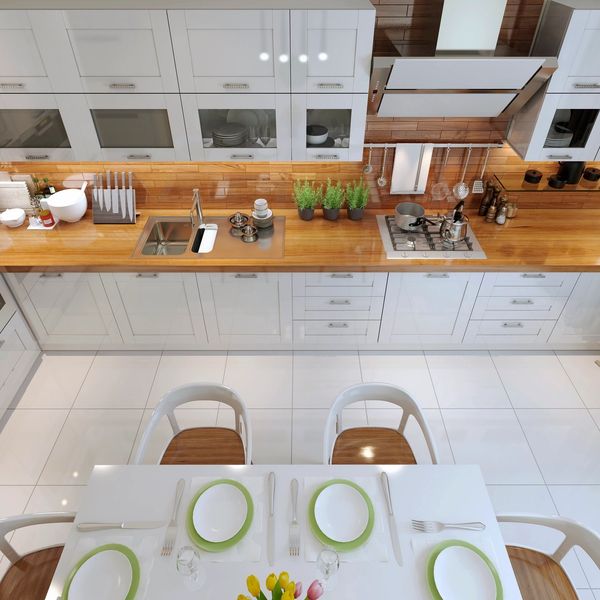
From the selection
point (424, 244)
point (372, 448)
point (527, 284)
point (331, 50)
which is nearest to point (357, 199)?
point (424, 244)

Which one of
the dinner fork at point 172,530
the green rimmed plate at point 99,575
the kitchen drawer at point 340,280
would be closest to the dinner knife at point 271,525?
the dinner fork at point 172,530

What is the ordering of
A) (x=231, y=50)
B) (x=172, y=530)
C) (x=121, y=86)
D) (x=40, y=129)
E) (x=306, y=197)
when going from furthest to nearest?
(x=306, y=197), (x=40, y=129), (x=121, y=86), (x=231, y=50), (x=172, y=530)

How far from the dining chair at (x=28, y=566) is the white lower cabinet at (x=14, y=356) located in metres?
1.48

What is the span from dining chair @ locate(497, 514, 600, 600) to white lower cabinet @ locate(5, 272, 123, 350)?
2714 mm

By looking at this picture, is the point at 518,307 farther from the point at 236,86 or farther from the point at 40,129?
the point at 40,129

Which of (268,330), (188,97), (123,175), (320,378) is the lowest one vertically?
(320,378)

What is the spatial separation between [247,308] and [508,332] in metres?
1.89

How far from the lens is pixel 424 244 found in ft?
10.6

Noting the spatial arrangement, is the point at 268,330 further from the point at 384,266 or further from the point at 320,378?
the point at 384,266

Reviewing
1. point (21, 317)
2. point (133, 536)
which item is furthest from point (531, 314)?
point (21, 317)

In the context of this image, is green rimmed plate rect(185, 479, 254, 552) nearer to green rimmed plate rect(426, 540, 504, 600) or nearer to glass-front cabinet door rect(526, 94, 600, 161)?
green rimmed plate rect(426, 540, 504, 600)

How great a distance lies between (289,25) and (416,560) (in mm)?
2475

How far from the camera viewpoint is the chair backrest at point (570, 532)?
184cm

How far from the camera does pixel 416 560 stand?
1763 mm
